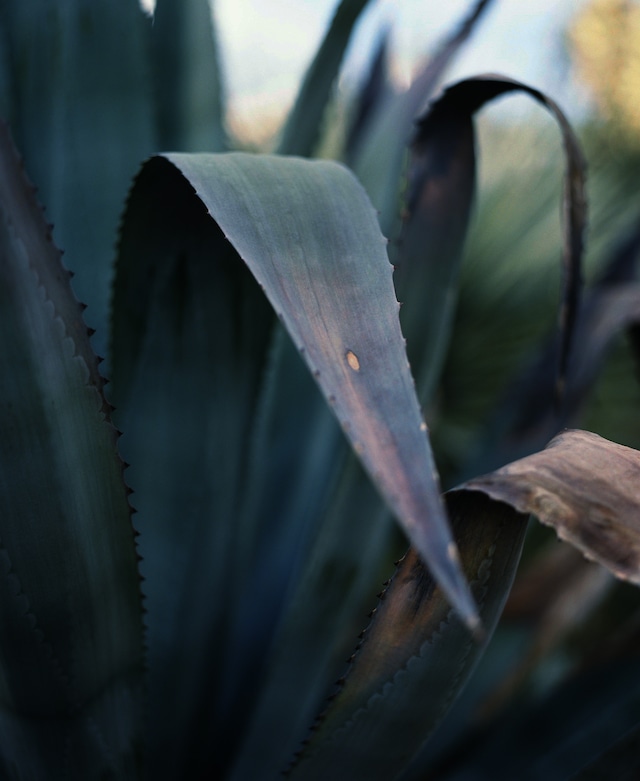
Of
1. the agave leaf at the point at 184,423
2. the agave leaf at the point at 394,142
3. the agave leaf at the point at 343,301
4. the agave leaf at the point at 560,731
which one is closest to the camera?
the agave leaf at the point at 343,301

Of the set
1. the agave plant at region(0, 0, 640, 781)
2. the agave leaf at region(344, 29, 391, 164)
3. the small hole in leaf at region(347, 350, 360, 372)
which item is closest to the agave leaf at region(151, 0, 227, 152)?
the agave plant at region(0, 0, 640, 781)

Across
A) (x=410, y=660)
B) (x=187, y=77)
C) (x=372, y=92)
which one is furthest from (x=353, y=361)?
(x=372, y=92)

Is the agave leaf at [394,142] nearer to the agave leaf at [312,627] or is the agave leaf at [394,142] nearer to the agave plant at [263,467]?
the agave plant at [263,467]

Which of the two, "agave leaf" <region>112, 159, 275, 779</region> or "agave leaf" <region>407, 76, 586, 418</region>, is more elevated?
"agave leaf" <region>407, 76, 586, 418</region>

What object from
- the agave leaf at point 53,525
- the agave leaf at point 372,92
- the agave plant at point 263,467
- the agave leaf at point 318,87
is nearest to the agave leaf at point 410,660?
the agave plant at point 263,467

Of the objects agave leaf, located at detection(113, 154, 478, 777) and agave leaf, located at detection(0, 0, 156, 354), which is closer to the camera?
agave leaf, located at detection(113, 154, 478, 777)

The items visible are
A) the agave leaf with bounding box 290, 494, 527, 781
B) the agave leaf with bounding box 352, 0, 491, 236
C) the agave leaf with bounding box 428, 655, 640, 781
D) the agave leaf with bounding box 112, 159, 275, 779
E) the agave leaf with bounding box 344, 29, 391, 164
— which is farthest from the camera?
the agave leaf with bounding box 344, 29, 391, 164

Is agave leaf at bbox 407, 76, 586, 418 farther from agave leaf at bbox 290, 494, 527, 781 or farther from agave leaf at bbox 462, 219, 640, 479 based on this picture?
agave leaf at bbox 290, 494, 527, 781

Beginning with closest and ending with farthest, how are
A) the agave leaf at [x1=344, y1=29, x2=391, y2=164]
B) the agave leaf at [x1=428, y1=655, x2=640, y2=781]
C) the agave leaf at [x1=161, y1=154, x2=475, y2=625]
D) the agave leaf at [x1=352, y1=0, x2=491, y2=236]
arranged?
the agave leaf at [x1=161, y1=154, x2=475, y2=625] < the agave leaf at [x1=428, y1=655, x2=640, y2=781] < the agave leaf at [x1=352, y1=0, x2=491, y2=236] < the agave leaf at [x1=344, y1=29, x2=391, y2=164]
